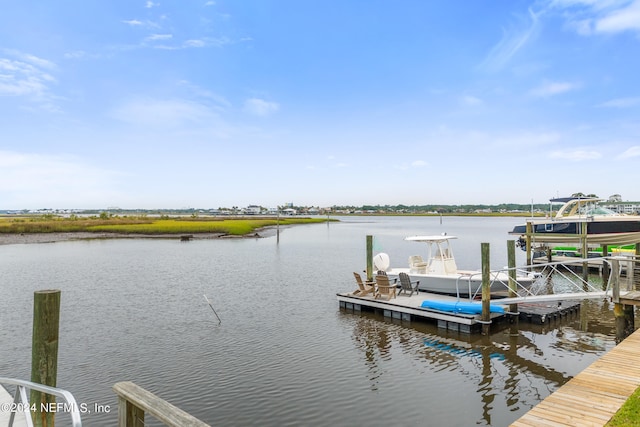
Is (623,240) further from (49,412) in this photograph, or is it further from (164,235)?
(164,235)

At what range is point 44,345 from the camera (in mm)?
5895

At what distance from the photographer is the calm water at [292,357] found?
952 centimetres

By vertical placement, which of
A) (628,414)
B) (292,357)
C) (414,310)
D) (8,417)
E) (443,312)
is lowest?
(292,357)

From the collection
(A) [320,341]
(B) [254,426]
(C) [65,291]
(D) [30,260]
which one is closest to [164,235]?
(D) [30,260]

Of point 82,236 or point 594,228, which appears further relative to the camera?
point 82,236

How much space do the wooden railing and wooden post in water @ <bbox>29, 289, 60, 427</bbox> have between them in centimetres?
214

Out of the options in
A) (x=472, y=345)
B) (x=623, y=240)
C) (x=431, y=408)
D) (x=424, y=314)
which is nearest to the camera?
(x=431, y=408)

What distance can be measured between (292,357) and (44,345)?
794 centimetres

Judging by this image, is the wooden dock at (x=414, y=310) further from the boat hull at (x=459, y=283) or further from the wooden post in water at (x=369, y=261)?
the wooden post in water at (x=369, y=261)

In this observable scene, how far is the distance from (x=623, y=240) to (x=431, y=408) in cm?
2408

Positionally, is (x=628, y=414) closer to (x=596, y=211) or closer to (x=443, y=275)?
(x=443, y=275)

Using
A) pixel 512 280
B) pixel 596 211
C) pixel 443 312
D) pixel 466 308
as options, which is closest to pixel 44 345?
pixel 443 312

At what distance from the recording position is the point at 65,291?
23531 mm

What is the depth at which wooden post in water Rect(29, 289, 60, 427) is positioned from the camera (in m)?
5.78
